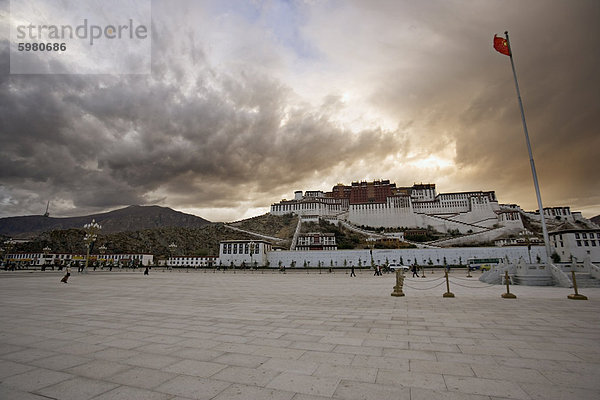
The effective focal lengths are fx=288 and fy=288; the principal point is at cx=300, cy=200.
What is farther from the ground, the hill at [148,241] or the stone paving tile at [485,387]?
the hill at [148,241]

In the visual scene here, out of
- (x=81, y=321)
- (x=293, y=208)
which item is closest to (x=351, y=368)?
(x=81, y=321)

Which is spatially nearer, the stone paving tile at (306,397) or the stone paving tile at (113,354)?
the stone paving tile at (306,397)

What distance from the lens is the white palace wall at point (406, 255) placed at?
5236 centimetres

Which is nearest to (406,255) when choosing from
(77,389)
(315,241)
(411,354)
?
(315,241)

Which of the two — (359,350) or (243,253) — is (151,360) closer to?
(359,350)

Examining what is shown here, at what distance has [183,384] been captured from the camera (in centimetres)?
346

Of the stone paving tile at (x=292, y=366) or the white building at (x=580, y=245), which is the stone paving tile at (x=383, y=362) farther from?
the white building at (x=580, y=245)

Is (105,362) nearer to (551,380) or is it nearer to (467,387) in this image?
(467,387)

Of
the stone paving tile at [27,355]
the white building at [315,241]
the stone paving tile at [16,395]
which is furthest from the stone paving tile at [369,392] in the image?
the white building at [315,241]

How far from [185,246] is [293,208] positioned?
41078 millimetres

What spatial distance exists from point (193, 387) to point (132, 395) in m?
0.63

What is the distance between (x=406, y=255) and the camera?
56.6 meters

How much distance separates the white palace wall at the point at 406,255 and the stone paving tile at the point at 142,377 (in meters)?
55.3

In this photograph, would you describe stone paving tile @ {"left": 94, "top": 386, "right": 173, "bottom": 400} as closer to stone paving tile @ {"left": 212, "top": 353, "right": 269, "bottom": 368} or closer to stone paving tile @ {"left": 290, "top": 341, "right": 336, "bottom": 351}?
stone paving tile @ {"left": 212, "top": 353, "right": 269, "bottom": 368}
